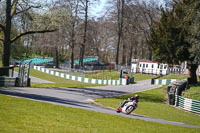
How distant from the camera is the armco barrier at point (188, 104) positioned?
842 inches

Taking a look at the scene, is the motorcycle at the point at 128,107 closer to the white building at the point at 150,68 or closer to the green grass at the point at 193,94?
the green grass at the point at 193,94

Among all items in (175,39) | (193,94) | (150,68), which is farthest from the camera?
(150,68)

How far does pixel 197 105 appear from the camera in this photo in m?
21.3

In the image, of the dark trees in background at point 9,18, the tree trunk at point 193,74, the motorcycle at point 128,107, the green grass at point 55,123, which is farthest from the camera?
the tree trunk at point 193,74

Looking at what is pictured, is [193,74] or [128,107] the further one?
[193,74]

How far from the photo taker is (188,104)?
2212 centimetres

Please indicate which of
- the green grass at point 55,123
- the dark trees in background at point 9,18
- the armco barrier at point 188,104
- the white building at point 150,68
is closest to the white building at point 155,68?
the white building at point 150,68

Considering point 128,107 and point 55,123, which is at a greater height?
point 55,123

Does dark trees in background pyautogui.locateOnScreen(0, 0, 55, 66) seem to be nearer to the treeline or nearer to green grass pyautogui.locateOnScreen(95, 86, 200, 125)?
the treeline

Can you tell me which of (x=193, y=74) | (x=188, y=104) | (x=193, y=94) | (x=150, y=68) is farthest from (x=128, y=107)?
(x=150, y=68)

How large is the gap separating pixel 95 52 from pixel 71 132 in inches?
2857

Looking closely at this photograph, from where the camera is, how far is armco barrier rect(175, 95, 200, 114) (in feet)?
70.2

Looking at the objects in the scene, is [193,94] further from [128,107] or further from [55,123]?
[55,123]

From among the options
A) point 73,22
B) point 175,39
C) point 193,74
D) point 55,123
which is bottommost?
point 55,123
